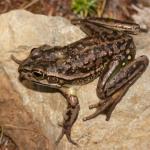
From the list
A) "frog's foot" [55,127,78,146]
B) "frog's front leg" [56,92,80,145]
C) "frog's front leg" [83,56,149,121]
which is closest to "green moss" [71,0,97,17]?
"frog's front leg" [83,56,149,121]

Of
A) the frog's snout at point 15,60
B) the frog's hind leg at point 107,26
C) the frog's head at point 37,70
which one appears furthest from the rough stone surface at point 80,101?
the frog's head at point 37,70

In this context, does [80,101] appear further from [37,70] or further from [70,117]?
[37,70]

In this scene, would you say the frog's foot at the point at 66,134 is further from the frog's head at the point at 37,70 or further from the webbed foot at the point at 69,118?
the frog's head at the point at 37,70

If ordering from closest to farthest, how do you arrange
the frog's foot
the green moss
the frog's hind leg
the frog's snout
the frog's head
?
the frog's head, the frog's foot, the frog's snout, the frog's hind leg, the green moss

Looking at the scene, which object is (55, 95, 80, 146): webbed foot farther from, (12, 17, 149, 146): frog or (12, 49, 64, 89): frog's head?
(12, 49, 64, 89): frog's head

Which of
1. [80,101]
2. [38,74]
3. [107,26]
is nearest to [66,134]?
[80,101]

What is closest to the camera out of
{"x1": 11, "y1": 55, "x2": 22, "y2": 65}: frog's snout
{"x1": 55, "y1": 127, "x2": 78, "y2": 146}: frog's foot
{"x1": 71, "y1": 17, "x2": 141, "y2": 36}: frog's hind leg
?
{"x1": 55, "y1": 127, "x2": 78, "y2": 146}: frog's foot
